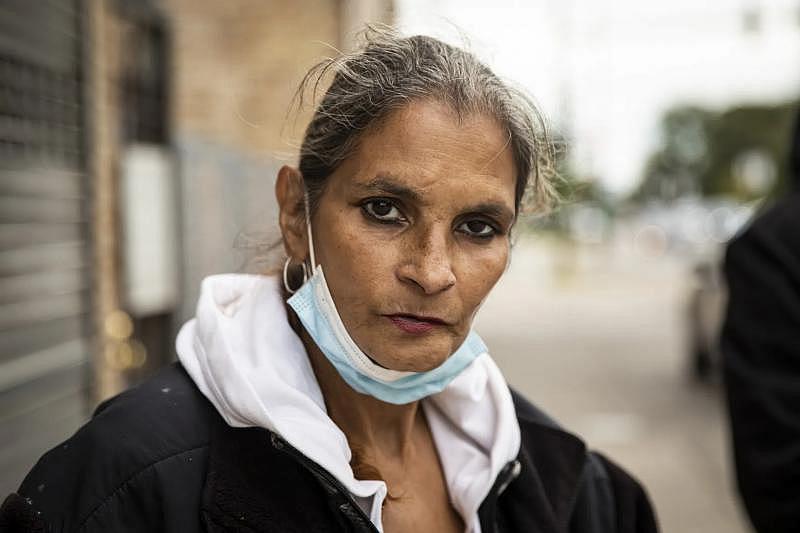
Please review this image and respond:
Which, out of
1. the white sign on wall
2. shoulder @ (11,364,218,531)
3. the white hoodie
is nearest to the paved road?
the white hoodie

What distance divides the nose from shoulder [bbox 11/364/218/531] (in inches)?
17.8

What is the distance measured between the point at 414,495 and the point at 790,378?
1.30m

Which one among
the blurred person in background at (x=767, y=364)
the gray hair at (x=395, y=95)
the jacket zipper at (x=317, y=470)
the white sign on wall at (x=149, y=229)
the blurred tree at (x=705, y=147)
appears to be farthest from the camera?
the blurred tree at (x=705, y=147)

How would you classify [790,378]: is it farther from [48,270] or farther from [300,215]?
[48,270]

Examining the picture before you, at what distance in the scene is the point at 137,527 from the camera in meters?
1.65

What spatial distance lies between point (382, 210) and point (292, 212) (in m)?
0.27

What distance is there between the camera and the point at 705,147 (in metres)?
82.9

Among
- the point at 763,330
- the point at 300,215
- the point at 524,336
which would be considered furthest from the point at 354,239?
the point at 524,336

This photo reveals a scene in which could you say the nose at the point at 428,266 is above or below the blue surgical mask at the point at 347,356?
above

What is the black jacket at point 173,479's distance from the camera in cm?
164

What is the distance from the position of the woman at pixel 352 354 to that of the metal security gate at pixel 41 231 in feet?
8.37

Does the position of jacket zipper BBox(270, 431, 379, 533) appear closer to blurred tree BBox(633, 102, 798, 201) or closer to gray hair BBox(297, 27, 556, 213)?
gray hair BBox(297, 27, 556, 213)

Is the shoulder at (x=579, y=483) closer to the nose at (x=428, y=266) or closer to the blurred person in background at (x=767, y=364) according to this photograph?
the nose at (x=428, y=266)

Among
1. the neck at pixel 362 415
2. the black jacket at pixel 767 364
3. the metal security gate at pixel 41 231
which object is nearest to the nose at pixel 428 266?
the neck at pixel 362 415
